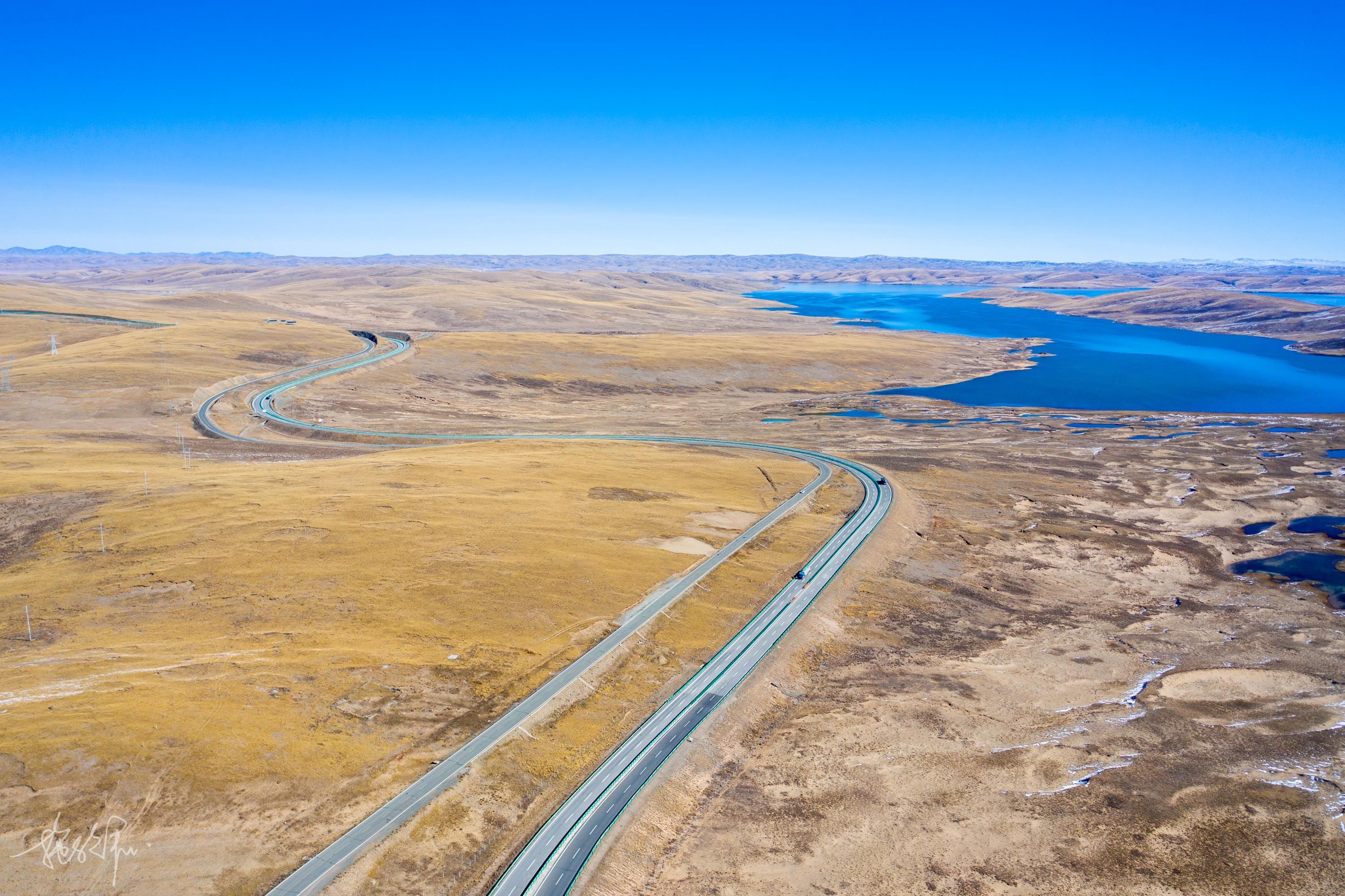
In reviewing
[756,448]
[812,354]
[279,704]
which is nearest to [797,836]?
[279,704]

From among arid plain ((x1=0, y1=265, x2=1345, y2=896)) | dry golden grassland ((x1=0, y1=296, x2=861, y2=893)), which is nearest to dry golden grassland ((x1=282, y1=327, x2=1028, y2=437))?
arid plain ((x1=0, y1=265, x2=1345, y2=896))

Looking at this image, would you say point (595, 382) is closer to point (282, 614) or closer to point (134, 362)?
point (134, 362)

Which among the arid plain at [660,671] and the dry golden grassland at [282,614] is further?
the dry golden grassland at [282,614]

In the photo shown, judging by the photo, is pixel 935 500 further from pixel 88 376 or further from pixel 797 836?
pixel 88 376

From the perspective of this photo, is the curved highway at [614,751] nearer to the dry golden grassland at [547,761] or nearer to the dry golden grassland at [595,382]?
the dry golden grassland at [547,761]

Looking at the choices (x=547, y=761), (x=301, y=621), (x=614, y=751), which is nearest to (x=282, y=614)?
(x=301, y=621)
